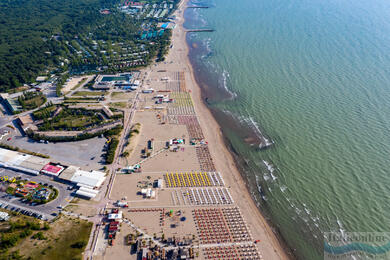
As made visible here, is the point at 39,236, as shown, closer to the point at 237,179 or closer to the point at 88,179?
the point at 88,179

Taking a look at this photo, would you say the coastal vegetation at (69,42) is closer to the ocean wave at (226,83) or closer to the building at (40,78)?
the building at (40,78)

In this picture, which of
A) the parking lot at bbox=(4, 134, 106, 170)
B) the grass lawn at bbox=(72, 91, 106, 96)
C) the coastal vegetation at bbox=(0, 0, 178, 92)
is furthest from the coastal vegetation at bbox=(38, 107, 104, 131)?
the coastal vegetation at bbox=(0, 0, 178, 92)

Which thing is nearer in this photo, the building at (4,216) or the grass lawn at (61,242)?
the grass lawn at (61,242)

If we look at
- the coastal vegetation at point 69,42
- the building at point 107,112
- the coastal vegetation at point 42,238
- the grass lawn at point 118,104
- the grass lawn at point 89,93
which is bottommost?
the coastal vegetation at point 42,238

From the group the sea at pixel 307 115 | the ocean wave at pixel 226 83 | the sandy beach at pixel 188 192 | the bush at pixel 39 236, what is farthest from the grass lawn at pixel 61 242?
the ocean wave at pixel 226 83

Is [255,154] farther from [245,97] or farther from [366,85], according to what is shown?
[366,85]

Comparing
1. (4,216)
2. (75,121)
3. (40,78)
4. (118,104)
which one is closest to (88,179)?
(4,216)

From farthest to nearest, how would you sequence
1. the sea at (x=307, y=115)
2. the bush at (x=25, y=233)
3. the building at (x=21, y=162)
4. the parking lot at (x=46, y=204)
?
the building at (x=21, y=162), the sea at (x=307, y=115), the parking lot at (x=46, y=204), the bush at (x=25, y=233)

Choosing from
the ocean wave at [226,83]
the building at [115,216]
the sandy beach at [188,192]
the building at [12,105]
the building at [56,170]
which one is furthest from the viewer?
the ocean wave at [226,83]
